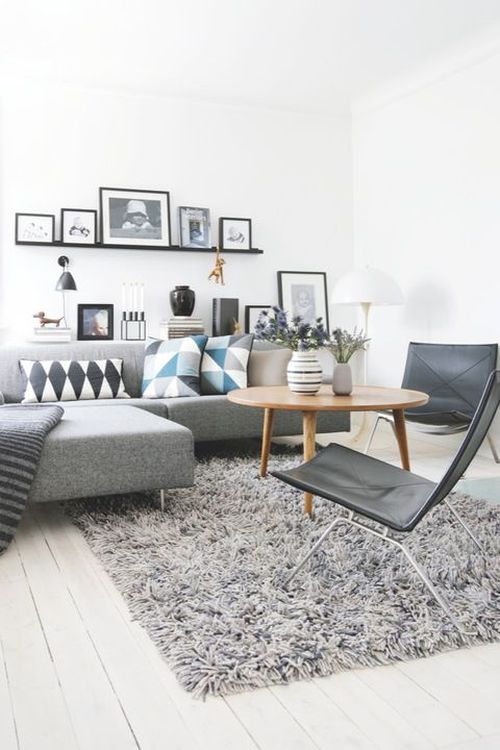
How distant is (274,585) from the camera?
Answer: 6.95 ft

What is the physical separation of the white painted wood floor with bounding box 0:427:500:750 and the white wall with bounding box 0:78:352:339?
3.36 m

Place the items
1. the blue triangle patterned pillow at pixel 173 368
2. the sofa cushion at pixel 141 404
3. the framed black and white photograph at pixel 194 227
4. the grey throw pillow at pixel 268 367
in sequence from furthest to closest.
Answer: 1. the framed black and white photograph at pixel 194 227
2. the grey throw pillow at pixel 268 367
3. the blue triangle patterned pillow at pixel 173 368
4. the sofa cushion at pixel 141 404

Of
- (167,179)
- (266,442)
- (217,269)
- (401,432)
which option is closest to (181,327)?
(217,269)

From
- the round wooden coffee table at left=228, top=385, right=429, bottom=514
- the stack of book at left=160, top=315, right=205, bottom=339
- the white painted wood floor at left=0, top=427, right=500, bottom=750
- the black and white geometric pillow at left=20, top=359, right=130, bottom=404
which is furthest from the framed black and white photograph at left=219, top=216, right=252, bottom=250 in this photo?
the white painted wood floor at left=0, top=427, right=500, bottom=750

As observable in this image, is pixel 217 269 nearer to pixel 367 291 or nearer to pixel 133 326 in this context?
pixel 133 326

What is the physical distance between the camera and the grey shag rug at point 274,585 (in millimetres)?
1706

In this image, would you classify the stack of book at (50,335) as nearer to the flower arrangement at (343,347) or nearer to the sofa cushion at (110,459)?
the sofa cushion at (110,459)

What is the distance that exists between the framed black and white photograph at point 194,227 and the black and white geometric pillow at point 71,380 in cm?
134

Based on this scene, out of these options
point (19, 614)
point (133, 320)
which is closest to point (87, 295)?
point (133, 320)

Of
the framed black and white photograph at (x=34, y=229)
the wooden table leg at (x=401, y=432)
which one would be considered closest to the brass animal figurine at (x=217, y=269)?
the framed black and white photograph at (x=34, y=229)

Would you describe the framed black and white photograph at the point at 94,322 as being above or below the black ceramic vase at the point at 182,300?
below

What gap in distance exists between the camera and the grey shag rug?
171 cm

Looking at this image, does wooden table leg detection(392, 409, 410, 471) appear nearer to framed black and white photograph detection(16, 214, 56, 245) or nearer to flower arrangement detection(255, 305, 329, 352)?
flower arrangement detection(255, 305, 329, 352)

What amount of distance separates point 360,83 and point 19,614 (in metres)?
4.29
